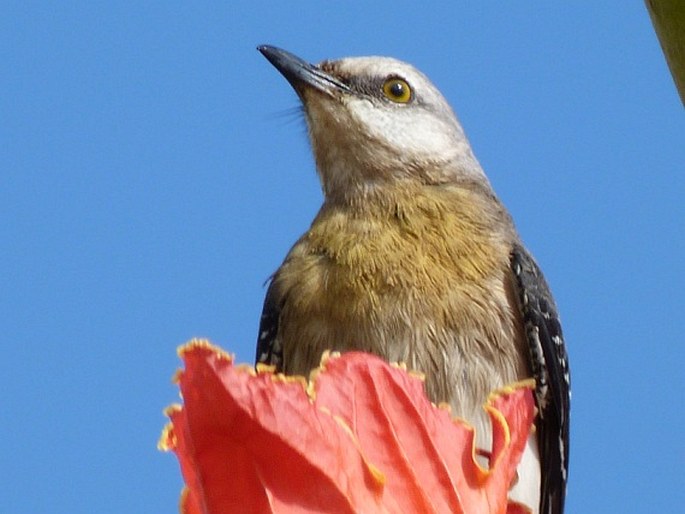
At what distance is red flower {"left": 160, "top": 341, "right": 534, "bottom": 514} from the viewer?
6.75 ft

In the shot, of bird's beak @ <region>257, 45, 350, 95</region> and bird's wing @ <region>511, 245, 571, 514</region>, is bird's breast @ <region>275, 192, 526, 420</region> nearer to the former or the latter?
bird's wing @ <region>511, 245, 571, 514</region>

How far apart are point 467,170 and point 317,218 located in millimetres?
1194

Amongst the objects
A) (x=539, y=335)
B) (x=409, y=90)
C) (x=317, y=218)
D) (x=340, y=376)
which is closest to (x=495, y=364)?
(x=539, y=335)

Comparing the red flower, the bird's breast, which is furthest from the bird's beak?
the red flower

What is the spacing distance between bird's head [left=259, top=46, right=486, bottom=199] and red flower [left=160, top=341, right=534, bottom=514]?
17.7 ft

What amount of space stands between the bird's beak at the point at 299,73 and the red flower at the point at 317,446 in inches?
221

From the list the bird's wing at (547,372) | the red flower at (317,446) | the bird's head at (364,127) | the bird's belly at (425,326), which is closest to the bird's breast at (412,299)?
the bird's belly at (425,326)

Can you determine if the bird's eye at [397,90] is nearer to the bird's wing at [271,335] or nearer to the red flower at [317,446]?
the bird's wing at [271,335]

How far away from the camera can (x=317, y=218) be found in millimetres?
7777

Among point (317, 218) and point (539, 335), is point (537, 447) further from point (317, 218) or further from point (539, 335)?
point (317, 218)

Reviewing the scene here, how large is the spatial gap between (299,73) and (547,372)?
2493 millimetres

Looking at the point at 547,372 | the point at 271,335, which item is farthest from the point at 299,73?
the point at 547,372

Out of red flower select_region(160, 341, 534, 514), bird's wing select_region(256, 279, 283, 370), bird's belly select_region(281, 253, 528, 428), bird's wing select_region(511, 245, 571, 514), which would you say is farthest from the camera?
bird's wing select_region(256, 279, 283, 370)

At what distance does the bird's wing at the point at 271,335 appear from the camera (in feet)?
24.2
